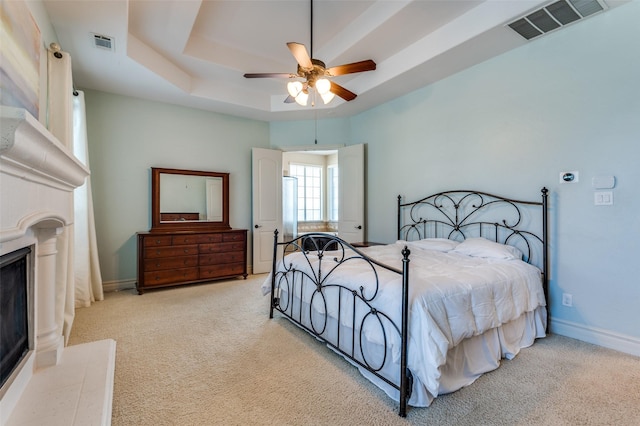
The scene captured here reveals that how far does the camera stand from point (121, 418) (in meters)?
1.60

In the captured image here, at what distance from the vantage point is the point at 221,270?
452 cm

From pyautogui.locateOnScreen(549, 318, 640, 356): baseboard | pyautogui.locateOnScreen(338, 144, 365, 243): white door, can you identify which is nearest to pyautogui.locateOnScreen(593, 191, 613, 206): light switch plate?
pyautogui.locateOnScreen(549, 318, 640, 356): baseboard

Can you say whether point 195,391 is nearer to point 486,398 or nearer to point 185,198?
point 486,398

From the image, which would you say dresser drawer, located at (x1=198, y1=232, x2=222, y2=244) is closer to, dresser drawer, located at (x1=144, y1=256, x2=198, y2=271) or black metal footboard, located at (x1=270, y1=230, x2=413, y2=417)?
dresser drawer, located at (x1=144, y1=256, x2=198, y2=271)

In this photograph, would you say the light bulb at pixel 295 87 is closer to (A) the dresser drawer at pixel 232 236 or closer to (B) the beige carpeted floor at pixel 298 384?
(B) the beige carpeted floor at pixel 298 384

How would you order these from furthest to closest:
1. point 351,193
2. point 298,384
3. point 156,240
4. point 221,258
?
1. point 351,193
2. point 221,258
3. point 156,240
4. point 298,384

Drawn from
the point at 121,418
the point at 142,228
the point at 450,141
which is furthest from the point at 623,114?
the point at 142,228

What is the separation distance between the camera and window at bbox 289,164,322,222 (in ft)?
→ 26.1

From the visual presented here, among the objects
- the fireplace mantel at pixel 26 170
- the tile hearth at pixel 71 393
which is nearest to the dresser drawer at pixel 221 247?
the tile hearth at pixel 71 393

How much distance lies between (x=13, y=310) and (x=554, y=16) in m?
4.26

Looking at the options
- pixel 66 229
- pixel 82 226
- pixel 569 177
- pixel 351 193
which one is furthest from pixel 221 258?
pixel 569 177

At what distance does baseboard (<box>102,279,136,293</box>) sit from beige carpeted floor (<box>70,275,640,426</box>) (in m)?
1.26

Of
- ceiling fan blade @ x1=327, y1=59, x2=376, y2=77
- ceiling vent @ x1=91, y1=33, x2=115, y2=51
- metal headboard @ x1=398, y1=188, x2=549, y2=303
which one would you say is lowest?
metal headboard @ x1=398, y1=188, x2=549, y2=303

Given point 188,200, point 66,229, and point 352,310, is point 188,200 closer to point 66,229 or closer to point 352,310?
point 66,229
